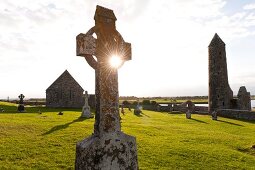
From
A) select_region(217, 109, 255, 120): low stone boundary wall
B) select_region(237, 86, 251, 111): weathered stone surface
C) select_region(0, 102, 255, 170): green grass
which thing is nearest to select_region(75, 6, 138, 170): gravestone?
select_region(0, 102, 255, 170): green grass

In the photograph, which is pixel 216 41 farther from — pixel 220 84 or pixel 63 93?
pixel 63 93

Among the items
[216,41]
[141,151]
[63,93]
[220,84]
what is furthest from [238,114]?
[141,151]

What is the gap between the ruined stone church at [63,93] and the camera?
162 feet

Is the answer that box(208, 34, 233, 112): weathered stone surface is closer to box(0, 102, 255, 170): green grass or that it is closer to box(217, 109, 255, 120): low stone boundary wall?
box(217, 109, 255, 120): low stone boundary wall

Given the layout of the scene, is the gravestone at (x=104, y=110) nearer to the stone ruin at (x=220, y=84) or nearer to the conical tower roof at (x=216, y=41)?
the stone ruin at (x=220, y=84)

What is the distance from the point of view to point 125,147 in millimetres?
4953

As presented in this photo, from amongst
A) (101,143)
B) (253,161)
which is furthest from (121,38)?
(253,161)

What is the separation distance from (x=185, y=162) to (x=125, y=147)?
7856 millimetres

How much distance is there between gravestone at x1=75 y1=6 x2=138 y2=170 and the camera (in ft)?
15.4

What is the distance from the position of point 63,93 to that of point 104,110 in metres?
46.0

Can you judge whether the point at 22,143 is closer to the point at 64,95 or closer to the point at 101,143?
the point at 101,143

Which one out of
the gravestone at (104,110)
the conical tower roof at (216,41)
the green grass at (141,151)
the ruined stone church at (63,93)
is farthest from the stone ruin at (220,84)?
the gravestone at (104,110)

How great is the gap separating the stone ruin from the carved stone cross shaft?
45874mm

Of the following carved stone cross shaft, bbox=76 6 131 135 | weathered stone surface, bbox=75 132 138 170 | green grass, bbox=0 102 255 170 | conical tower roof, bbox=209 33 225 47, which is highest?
conical tower roof, bbox=209 33 225 47
